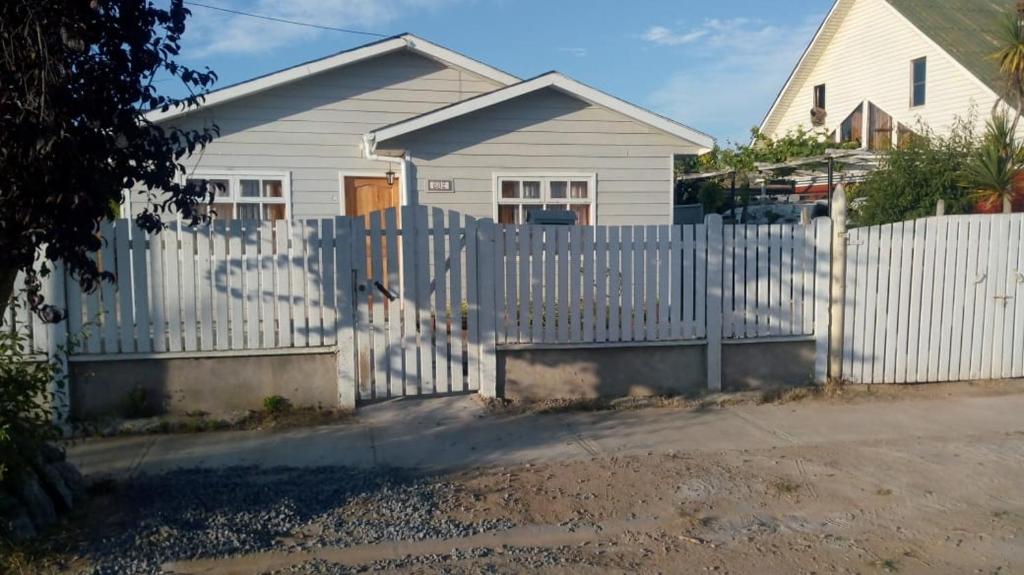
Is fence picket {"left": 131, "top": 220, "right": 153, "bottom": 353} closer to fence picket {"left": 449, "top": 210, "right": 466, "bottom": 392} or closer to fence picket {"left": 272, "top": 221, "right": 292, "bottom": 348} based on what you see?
fence picket {"left": 272, "top": 221, "right": 292, "bottom": 348}

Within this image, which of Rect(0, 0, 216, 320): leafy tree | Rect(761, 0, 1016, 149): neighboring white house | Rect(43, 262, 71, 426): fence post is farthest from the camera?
Rect(761, 0, 1016, 149): neighboring white house

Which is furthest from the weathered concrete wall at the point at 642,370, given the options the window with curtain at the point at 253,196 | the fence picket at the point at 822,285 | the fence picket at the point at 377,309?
the window with curtain at the point at 253,196

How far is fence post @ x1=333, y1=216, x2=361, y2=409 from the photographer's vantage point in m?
7.49

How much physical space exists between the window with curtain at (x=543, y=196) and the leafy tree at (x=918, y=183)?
676 cm

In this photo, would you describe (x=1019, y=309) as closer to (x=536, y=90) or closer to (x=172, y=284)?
(x=536, y=90)

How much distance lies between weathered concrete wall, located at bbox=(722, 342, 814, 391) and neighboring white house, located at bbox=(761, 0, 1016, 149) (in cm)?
1549

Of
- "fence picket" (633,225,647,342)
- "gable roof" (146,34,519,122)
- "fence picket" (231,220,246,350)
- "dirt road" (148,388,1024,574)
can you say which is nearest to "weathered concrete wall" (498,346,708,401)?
"fence picket" (633,225,647,342)

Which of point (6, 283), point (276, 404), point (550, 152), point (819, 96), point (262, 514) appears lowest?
point (262, 514)

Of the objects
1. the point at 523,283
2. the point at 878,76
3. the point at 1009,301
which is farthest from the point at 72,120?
the point at 878,76

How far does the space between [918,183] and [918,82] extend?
10.3 m

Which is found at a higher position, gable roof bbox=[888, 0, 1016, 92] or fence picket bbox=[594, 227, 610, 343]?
gable roof bbox=[888, 0, 1016, 92]

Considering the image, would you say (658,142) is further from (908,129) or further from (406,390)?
(908,129)

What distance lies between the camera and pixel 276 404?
7410 millimetres

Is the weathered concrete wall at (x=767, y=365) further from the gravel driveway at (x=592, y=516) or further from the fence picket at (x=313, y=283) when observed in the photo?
the fence picket at (x=313, y=283)
